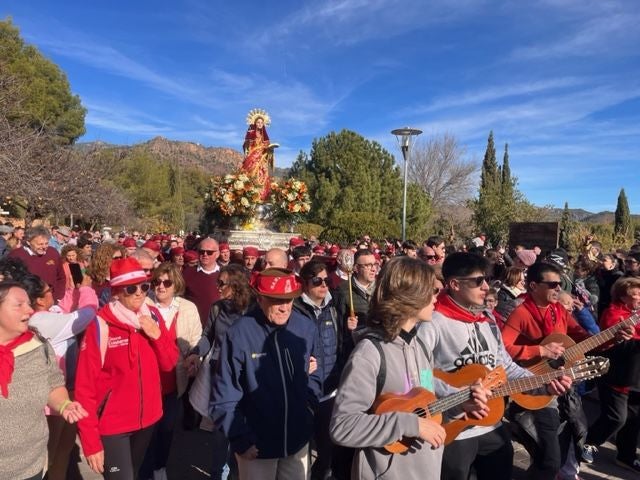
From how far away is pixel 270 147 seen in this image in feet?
53.5

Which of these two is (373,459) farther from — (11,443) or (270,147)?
(270,147)

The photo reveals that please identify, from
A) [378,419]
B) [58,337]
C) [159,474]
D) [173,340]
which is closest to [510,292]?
[173,340]

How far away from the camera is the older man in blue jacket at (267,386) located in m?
2.78

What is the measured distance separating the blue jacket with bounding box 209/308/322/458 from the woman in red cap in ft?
2.10

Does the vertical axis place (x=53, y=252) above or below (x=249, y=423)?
above

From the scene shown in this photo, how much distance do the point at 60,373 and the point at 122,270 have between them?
735mm

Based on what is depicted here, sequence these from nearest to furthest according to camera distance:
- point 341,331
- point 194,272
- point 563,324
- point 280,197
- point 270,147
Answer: point 563,324 → point 341,331 → point 194,272 → point 280,197 → point 270,147

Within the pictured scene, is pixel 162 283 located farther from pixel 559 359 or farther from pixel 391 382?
pixel 559 359

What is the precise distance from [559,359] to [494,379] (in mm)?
995

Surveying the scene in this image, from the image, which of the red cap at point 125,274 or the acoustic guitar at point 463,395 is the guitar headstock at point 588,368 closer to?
the acoustic guitar at point 463,395

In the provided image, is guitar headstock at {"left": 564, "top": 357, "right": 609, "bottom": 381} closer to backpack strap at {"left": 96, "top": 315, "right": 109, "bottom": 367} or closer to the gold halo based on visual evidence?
backpack strap at {"left": 96, "top": 315, "right": 109, "bottom": 367}

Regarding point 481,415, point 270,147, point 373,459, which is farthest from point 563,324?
point 270,147

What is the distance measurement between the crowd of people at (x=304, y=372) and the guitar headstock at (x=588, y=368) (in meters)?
Answer: 0.07

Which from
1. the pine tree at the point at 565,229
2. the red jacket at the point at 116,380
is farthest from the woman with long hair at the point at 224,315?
the pine tree at the point at 565,229
